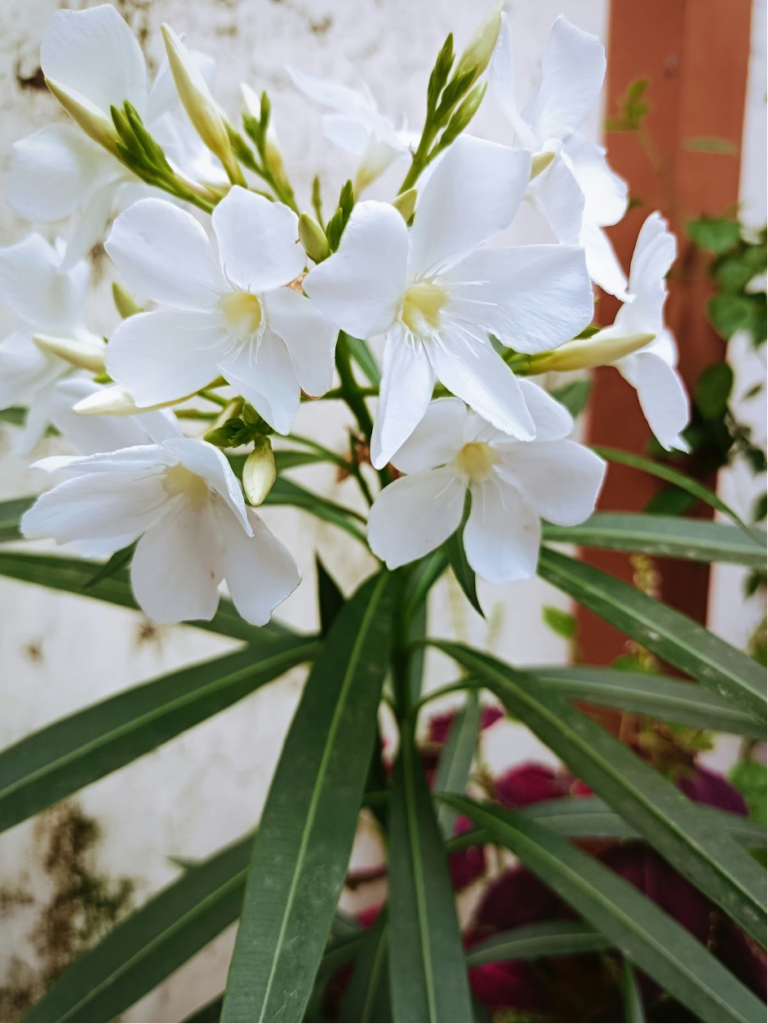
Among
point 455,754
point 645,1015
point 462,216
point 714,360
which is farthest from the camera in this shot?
point 714,360

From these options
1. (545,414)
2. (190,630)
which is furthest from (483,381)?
(190,630)

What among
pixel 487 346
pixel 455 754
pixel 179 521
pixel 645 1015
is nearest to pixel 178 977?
pixel 455 754

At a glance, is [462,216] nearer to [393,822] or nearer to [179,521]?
[179,521]

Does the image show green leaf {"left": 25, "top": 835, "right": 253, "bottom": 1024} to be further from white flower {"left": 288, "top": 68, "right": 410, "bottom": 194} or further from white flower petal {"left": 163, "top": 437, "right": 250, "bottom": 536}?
white flower {"left": 288, "top": 68, "right": 410, "bottom": 194}

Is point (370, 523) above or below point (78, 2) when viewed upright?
below

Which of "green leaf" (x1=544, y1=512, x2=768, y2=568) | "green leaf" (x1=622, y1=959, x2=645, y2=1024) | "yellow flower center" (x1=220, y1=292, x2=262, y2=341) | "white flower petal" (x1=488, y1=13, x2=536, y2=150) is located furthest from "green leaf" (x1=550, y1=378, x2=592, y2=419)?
"green leaf" (x1=622, y1=959, x2=645, y2=1024)

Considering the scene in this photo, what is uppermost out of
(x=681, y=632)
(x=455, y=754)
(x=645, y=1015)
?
(x=681, y=632)

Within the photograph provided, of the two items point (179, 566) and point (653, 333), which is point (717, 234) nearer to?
point (653, 333)
